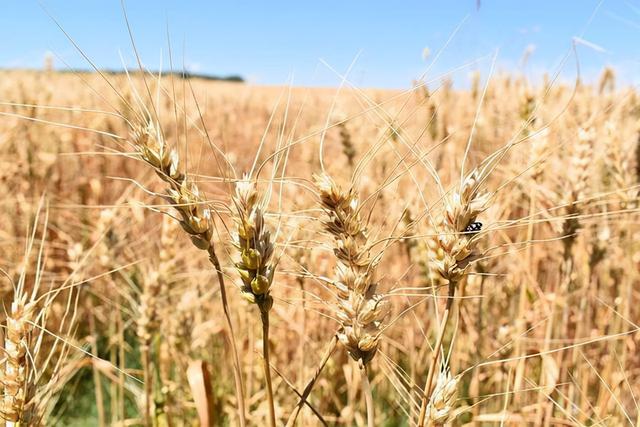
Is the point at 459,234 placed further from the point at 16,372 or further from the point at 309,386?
the point at 16,372

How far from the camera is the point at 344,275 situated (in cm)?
65

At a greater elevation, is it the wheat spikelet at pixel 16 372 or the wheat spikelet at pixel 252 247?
the wheat spikelet at pixel 252 247

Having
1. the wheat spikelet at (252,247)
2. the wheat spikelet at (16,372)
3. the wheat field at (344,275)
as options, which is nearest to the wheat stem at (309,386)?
the wheat field at (344,275)

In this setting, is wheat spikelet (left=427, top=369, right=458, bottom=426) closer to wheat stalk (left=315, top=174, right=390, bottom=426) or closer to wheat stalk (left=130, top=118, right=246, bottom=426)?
wheat stalk (left=315, top=174, right=390, bottom=426)

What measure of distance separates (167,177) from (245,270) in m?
0.14

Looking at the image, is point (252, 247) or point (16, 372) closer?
point (252, 247)

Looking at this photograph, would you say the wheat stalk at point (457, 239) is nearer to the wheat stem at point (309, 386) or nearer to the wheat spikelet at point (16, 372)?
the wheat stem at point (309, 386)

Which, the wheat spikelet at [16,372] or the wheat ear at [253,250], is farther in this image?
the wheat spikelet at [16,372]

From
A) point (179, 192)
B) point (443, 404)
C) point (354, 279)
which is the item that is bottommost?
point (443, 404)

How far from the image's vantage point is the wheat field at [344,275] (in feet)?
2.13

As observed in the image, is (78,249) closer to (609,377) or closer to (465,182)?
(465,182)

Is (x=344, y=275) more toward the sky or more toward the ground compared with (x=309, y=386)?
more toward the sky

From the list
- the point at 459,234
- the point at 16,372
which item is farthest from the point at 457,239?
the point at 16,372

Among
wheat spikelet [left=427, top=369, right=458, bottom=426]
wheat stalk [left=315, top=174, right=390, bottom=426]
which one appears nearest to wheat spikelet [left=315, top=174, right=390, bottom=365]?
wheat stalk [left=315, top=174, right=390, bottom=426]
